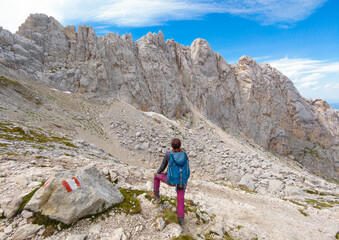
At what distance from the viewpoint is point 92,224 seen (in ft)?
16.4

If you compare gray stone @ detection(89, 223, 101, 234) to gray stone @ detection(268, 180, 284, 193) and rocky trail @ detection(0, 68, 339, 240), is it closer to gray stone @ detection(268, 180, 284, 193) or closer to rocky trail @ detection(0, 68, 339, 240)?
rocky trail @ detection(0, 68, 339, 240)

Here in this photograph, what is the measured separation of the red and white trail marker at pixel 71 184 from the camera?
5047 millimetres

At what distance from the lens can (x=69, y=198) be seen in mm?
4926

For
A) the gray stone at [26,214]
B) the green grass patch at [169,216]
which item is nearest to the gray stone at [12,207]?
the gray stone at [26,214]

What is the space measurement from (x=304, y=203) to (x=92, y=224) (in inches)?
643

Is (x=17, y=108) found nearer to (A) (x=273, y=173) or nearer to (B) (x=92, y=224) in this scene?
(B) (x=92, y=224)

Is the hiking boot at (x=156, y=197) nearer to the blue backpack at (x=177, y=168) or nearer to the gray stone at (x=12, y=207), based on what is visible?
the blue backpack at (x=177, y=168)

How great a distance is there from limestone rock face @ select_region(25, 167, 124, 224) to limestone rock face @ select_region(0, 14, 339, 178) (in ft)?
96.6

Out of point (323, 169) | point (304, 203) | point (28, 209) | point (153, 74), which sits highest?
point (153, 74)

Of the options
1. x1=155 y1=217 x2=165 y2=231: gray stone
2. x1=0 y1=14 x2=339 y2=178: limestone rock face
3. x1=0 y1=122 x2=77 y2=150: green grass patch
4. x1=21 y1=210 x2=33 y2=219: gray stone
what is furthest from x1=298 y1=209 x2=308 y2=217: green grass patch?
x1=0 y1=14 x2=339 y2=178: limestone rock face

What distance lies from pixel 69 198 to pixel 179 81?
1655 inches

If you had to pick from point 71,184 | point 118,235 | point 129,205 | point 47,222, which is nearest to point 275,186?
point 129,205

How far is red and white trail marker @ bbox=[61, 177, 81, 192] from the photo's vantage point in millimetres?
5047

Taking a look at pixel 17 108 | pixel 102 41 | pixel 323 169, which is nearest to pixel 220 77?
pixel 102 41
